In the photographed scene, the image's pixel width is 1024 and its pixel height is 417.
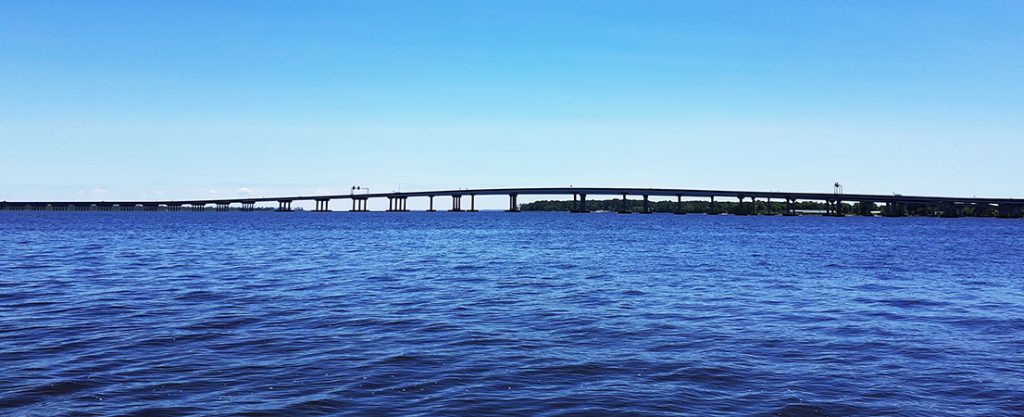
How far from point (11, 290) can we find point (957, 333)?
33.3 metres

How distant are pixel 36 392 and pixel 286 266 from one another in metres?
30.2

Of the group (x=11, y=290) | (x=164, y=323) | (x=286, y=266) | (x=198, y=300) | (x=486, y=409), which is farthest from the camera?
(x=286, y=266)

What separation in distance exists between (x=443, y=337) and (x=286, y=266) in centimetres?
2638

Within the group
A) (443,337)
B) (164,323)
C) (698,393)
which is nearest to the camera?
(698,393)

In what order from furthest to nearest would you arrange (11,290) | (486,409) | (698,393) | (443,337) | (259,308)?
1. (11,290)
2. (259,308)
3. (443,337)
4. (698,393)
5. (486,409)

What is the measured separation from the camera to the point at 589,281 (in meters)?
34.5

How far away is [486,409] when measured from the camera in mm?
12031

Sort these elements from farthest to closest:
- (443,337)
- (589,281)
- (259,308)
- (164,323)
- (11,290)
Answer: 1. (589,281)
2. (11,290)
3. (259,308)
4. (164,323)
5. (443,337)

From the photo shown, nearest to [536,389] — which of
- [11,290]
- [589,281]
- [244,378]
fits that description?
Answer: [244,378]

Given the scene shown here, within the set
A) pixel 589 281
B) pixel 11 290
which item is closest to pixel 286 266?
pixel 11 290

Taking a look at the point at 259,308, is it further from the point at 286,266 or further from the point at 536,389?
the point at 286,266

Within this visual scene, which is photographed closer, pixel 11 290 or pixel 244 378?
pixel 244 378

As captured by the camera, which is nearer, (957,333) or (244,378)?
(244,378)

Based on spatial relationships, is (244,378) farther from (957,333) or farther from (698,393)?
(957,333)
